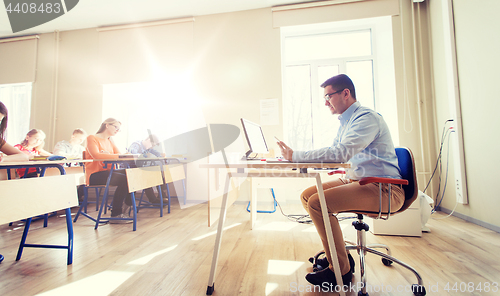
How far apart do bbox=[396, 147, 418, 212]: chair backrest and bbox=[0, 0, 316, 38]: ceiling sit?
3.26 meters

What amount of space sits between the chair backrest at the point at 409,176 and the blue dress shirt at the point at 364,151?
5cm

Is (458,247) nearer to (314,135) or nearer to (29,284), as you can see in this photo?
(314,135)

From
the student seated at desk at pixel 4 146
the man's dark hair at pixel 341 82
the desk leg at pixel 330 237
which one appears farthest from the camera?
the student seated at desk at pixel 4 146

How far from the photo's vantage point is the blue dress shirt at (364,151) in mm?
1181

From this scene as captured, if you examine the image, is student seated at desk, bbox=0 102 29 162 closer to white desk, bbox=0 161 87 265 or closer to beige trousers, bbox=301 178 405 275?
white desk, bbox=0 161 87 265

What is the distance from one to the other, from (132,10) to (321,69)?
11.0 feet

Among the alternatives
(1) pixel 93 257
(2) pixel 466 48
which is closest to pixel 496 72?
(2) pixel 466 48

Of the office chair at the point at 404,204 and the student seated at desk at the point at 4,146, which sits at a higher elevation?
the student seated at desk at the point at 4,146

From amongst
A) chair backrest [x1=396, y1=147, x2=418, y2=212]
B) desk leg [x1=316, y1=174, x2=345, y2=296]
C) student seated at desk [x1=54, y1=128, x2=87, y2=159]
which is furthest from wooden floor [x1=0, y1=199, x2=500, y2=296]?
student seated at desk [x1=54, y1=128, x2=87, y2=159]

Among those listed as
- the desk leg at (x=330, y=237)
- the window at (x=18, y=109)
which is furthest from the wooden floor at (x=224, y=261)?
the window at (x=18, y=109)

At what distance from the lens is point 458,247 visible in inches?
68.4

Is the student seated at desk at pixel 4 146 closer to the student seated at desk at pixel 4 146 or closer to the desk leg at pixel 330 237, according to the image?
the student seated at desk at pixel 4 146

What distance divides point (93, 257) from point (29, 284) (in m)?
0.38

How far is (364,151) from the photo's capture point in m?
1.31
